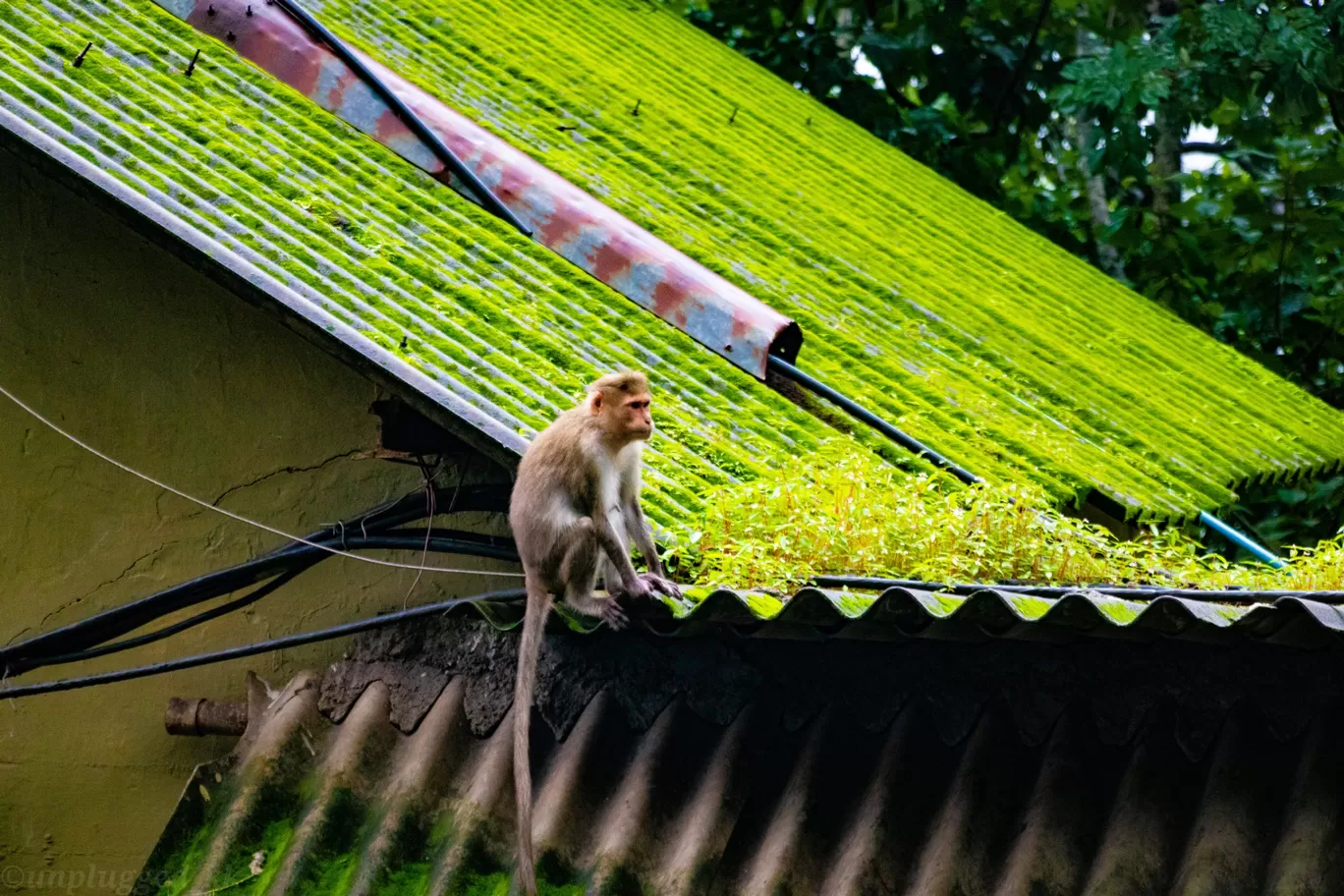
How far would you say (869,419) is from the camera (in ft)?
21.4

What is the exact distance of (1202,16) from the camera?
448 inches

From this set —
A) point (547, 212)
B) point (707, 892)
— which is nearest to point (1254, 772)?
point (707, 892)

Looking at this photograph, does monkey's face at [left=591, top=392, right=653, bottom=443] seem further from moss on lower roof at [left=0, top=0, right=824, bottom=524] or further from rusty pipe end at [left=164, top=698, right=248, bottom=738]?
rusty pipe end at [left=164, top=698, right=248, bottom=738]

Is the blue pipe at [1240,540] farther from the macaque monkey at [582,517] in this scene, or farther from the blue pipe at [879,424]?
the macaque monkey at [582,517]

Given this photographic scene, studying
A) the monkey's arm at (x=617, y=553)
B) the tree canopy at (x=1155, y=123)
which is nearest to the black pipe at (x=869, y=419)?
the monkey's arm at (x=617, y=553)

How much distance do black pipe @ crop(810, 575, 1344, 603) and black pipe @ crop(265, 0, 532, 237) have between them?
10.4 feet

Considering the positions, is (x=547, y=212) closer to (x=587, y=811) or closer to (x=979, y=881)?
(x=587, y=811)

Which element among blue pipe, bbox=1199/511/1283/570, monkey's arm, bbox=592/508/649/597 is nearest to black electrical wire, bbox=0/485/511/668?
monkey's arm, bbox=592/508/649/597

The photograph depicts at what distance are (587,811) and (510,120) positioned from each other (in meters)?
5.04

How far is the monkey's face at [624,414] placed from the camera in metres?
4.64

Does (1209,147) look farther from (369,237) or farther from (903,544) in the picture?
(903,544)

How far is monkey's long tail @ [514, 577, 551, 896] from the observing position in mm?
4117

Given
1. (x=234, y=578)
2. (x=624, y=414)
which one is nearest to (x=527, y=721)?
(x=624, y=414)

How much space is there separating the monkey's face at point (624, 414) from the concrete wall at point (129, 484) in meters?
1.27
